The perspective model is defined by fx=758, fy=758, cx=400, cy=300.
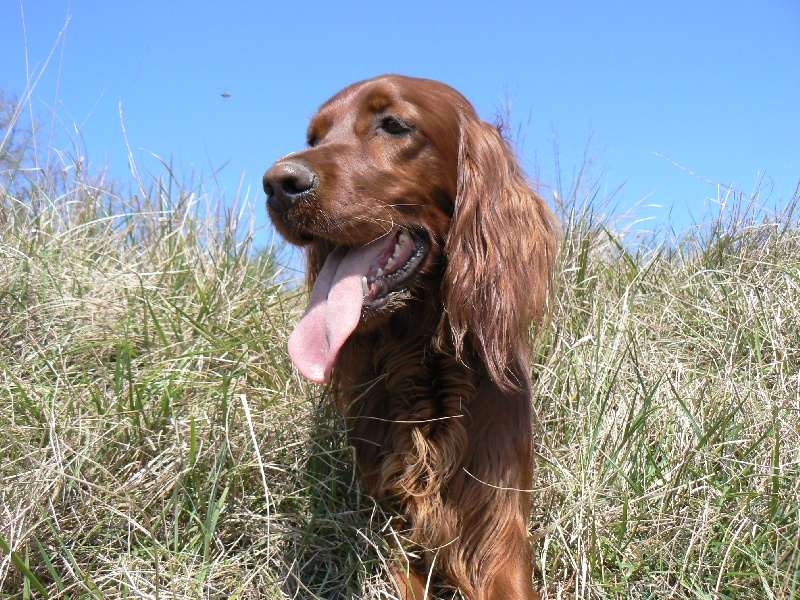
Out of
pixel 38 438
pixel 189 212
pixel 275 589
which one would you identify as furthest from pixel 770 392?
pixel 189 212

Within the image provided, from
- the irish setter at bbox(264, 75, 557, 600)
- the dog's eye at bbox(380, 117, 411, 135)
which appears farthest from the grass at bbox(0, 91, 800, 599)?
the dog's eye at bbox(380, 117, 411, 135)

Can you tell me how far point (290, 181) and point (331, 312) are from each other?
35 centimetres

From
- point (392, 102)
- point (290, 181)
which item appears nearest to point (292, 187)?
point (290, 181)

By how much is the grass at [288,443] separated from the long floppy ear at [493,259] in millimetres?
546

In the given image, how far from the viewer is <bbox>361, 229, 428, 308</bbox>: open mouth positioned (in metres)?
2.01

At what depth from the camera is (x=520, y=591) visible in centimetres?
203

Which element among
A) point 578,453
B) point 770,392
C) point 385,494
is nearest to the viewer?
point 385,494

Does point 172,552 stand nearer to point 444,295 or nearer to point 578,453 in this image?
point 444,295

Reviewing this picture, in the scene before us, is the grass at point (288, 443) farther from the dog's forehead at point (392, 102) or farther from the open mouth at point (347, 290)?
the dog's forehead at point (392, 102)

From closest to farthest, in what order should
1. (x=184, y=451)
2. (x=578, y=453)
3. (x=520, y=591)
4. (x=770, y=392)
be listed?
(x=520, y=591) → (x=184, y=451) → (x=578, y=453) → (x=770, y=392)

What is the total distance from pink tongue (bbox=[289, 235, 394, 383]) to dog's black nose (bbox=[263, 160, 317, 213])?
0.24 metres

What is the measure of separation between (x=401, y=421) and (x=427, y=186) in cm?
66

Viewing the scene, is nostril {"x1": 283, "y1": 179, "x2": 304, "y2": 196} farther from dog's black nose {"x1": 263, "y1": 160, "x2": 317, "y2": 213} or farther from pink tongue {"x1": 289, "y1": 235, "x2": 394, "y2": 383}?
pink tongue {"x1": 289, "y1": 235, "x2": 394, "y2": 383}

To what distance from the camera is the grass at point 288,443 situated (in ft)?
7.04
